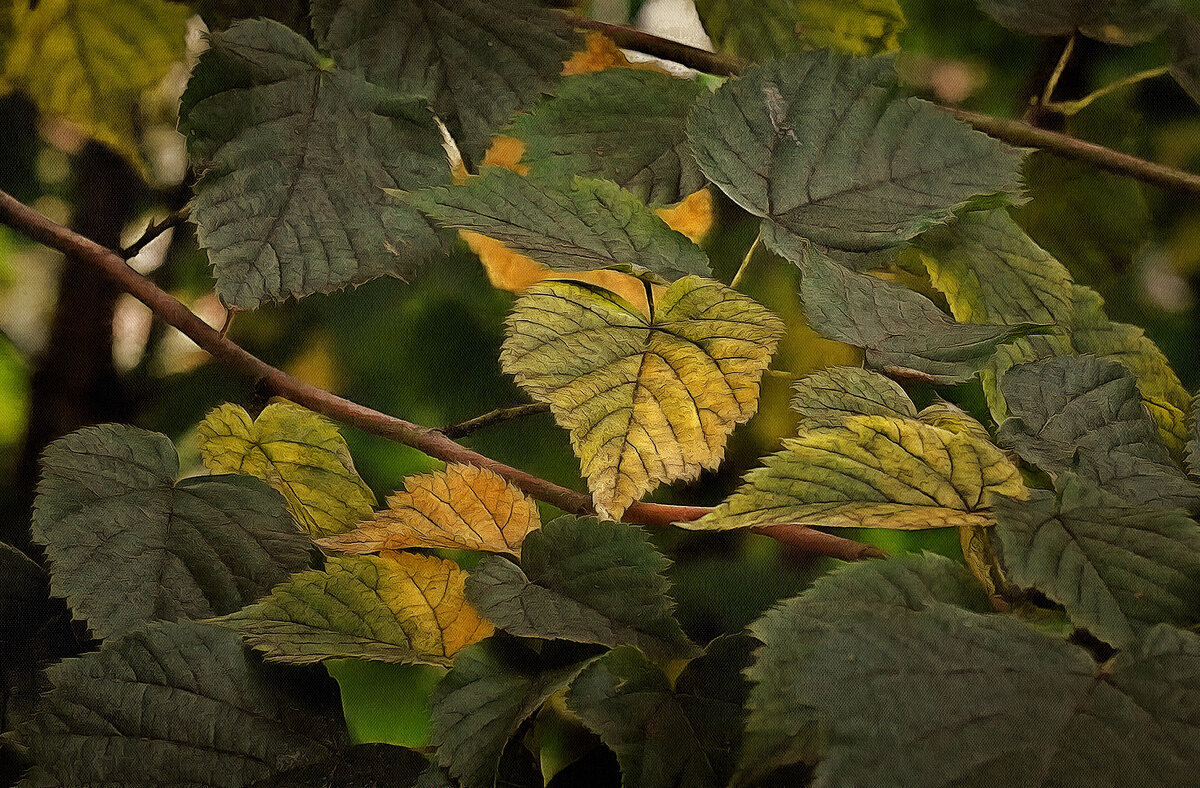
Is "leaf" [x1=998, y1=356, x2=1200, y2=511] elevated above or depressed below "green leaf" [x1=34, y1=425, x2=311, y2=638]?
above

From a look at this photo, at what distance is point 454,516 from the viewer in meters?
0.29

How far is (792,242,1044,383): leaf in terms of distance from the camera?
27cm

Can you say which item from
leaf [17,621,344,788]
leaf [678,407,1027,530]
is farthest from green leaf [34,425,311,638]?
leaf [678,407,1027,530]

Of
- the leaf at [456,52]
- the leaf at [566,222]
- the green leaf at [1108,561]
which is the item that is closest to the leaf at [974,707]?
the green leaf at [1108,561]

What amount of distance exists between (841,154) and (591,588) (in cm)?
20

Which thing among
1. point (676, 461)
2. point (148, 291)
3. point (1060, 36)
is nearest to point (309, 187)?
point (148, 291)

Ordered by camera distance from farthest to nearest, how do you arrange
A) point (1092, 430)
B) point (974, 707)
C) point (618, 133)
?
point (618, 133)
point (1092, 430)
point (974, 707)

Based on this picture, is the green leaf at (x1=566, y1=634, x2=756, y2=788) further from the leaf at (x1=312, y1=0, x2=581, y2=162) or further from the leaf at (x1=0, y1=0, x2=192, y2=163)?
the leaf at (x1=0, y1=0, x2=192, y2=163)

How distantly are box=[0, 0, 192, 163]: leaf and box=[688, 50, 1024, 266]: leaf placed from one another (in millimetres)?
281

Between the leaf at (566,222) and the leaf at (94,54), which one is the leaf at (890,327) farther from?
the leaf at (94,54)

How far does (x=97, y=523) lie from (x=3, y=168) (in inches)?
10.2

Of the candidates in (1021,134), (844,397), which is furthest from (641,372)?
(1021,134)

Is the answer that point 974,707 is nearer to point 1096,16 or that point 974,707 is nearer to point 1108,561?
point 1108,561

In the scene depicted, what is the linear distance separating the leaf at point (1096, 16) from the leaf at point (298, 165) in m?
0.31
